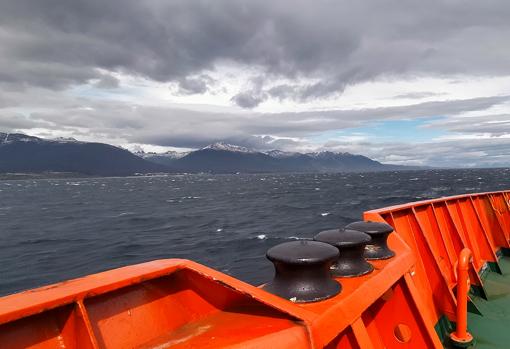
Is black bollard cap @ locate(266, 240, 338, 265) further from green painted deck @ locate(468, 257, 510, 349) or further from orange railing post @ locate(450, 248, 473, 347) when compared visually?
green painted deck @ locate(468, 257, 510, 349)

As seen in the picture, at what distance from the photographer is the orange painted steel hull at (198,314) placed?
184 centimetres

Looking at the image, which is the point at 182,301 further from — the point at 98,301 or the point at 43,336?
the point at 43,336

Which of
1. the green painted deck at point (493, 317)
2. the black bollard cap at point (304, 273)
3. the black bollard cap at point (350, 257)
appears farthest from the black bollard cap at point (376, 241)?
the green painted deck at point (493, 317)

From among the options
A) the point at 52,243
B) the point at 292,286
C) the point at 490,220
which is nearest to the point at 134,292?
the point at 292,286

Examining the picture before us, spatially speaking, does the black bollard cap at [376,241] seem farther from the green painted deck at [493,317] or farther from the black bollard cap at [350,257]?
the green painted deck at [493,317]

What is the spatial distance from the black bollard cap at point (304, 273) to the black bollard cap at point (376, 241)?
979mm

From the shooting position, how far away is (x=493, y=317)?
573 centimetres

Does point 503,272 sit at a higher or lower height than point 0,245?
lower

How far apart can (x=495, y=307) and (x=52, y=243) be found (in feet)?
100

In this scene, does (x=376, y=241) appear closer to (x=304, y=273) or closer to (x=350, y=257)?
(x=350, y=257)

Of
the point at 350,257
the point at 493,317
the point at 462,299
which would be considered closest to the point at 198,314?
the point at 350,257

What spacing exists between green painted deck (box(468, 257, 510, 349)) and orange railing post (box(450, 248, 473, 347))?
1.19ft

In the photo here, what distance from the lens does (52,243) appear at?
95.6 feet

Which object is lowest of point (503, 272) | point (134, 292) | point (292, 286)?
point (503, 272)
